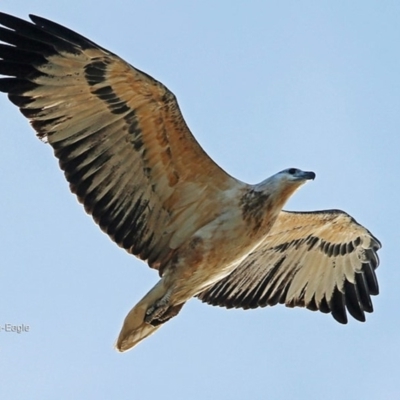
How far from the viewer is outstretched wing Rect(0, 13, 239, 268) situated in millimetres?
13945

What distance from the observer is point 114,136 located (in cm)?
1445

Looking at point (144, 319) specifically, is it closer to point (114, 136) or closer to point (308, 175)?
point (114, 136)

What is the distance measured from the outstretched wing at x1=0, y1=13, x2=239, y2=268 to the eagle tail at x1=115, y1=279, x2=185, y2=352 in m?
0.51

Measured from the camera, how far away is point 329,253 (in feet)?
55.4

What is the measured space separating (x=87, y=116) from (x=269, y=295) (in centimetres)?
399

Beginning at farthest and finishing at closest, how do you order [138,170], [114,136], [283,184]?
[138,170]
[114,136]
[283,184]

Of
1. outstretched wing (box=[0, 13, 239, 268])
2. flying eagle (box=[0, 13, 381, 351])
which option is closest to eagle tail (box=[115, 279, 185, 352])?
flying eagle (box=[0, 13, 381, 351])

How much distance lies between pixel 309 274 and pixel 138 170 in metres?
3.49

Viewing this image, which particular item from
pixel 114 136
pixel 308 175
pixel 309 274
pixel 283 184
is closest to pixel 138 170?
pixel 114 136

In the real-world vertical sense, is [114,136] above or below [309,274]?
below

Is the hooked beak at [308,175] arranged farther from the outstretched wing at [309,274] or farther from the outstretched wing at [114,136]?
the outstretched wing at [309,274]

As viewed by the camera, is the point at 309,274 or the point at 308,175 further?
the point at 309,274

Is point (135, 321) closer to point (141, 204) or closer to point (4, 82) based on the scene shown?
point (141, 204)

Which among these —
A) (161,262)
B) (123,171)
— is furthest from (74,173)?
(161,262)
